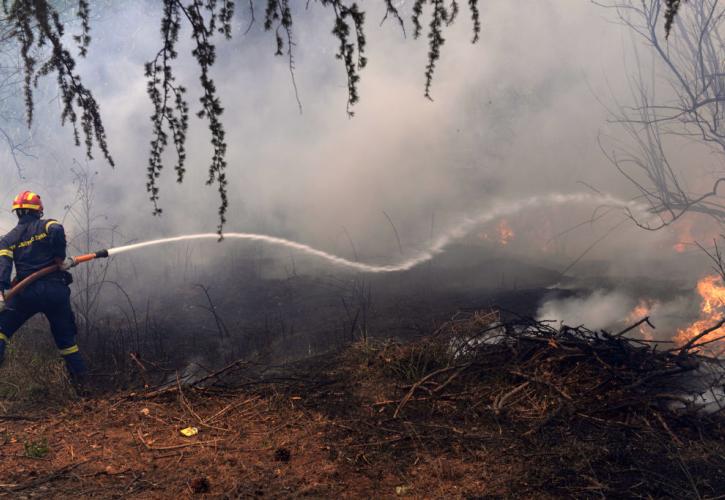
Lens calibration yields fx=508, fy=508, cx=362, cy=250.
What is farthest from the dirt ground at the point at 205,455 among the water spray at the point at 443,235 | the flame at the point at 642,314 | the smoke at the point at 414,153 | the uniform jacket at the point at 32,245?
the smoke at the point at 414,153

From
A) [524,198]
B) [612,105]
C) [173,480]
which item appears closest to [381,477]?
[173,480]

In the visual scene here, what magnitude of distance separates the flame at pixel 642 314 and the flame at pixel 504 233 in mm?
6378

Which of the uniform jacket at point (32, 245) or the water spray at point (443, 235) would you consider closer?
the uniform jacket at point (32, 245)

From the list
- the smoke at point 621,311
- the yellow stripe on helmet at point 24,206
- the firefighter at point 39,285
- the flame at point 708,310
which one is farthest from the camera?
the smoke at point 621,311

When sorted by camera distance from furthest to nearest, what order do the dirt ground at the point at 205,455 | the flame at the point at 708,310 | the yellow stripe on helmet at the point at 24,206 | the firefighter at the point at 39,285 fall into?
the flame at the point at 708,310
the yellow stripe on helmet at the point at 24,206
the firefighter at the point at 39,285
the dirt ground at the point at 205,455

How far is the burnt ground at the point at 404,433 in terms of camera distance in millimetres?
3541

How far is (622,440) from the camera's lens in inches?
151

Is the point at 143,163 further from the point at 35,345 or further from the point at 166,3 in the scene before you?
the point at 166,3

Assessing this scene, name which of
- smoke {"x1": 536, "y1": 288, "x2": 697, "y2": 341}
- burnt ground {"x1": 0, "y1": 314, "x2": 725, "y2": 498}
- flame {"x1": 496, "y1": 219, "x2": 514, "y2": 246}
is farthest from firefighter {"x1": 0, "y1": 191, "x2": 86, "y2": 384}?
flame {"x1": 496, "y1": 219, "x2": 514, "y2": 246}

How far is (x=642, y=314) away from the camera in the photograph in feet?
27.1

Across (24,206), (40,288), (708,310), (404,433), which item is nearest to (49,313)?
(40,288)

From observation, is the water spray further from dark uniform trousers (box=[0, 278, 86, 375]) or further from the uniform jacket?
dark uniform trousers (box=[0, 278, 86, 375])

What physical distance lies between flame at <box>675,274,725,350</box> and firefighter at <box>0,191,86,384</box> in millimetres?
8179

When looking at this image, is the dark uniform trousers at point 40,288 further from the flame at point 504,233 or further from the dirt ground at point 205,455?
the flame at point 504,233
